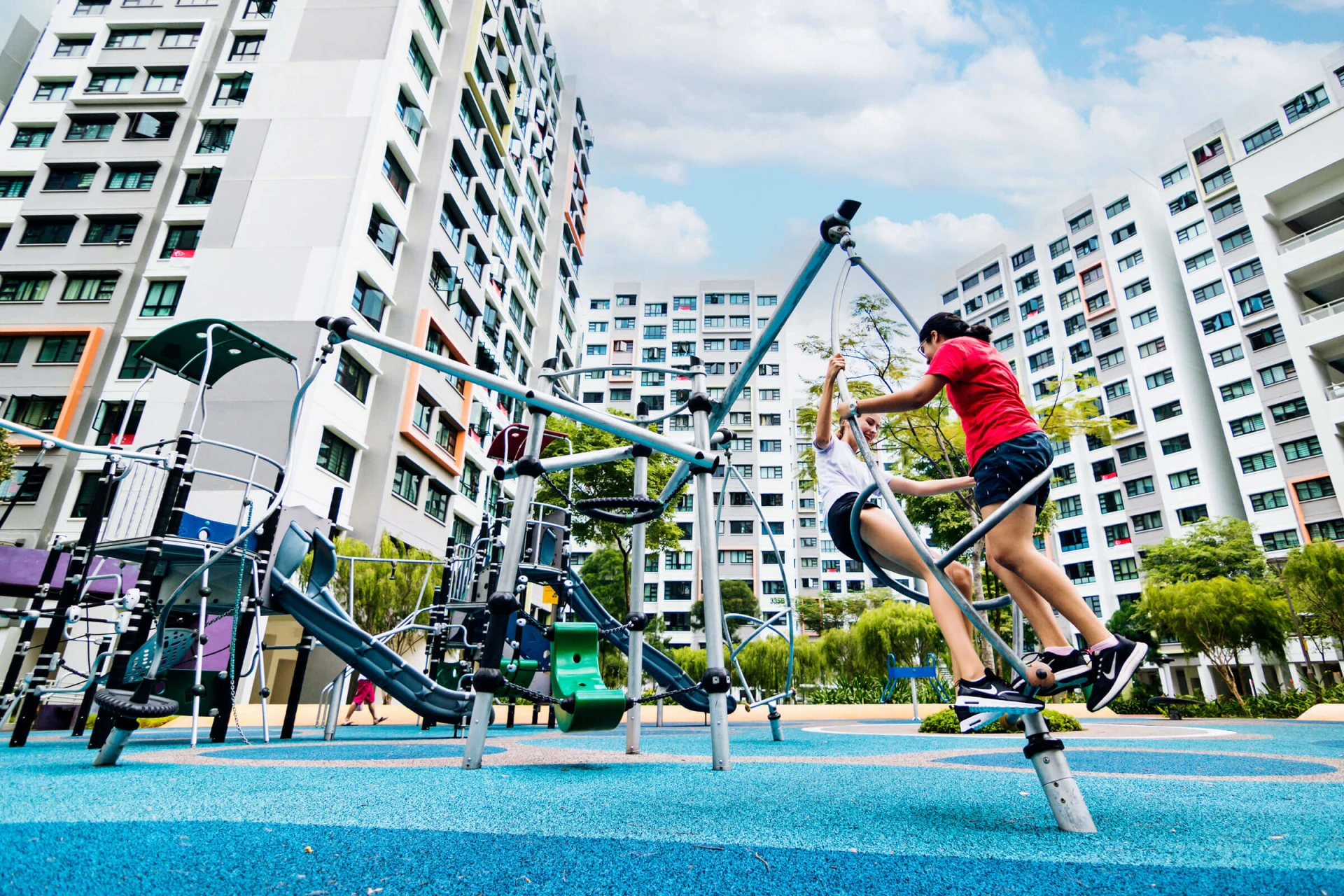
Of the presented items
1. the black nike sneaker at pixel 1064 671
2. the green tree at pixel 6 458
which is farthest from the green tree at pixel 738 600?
the black nike sneaker at pixel 1064 671

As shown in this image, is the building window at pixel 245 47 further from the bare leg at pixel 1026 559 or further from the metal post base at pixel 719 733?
the bare leg at pixel 1026 559

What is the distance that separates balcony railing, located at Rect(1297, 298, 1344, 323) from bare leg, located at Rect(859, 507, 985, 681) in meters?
32.4

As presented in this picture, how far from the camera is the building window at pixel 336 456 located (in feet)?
62.4

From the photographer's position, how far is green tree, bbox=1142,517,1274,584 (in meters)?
33.8

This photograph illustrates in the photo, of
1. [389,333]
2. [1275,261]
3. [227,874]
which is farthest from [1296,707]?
[389,333]

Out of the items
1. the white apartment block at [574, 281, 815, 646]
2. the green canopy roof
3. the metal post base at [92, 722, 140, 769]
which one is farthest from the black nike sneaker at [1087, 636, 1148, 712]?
the white apartment block at [574, 281, 815, 646]

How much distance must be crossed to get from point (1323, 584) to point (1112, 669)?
17.9 m

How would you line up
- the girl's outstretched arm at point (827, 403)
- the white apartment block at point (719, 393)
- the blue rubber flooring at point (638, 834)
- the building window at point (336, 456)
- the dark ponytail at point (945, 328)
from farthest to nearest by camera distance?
the white apartment block at point (719, 393)
the building window at point (336, 456)
the dark ponytail at point (945, 328)
the girl's outstretched arm at point (827, 403)
the blue rubber flooring at point (638, 834)

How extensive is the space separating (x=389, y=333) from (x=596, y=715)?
21.5 m

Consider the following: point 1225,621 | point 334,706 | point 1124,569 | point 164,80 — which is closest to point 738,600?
point 1124,569

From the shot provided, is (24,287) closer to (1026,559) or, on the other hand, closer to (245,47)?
(245,47)

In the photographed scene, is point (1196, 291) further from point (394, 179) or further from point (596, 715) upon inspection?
point (596, 715)

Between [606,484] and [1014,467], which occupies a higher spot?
[606,484]

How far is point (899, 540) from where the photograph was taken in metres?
2.36
